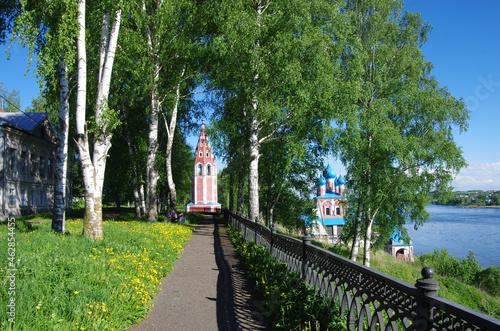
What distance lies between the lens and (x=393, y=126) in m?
18.0

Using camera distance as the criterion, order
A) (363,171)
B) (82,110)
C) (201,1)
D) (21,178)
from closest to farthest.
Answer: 1. (82,110)
2. (201,1)
3. (363,171)
4. (21,178)

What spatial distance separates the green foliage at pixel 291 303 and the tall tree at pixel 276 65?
7.11 m

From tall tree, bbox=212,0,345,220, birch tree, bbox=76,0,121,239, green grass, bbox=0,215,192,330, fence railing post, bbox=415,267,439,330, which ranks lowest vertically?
green grass, bbox=0,215,192,330

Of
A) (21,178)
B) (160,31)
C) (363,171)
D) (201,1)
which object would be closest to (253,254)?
(160,31)

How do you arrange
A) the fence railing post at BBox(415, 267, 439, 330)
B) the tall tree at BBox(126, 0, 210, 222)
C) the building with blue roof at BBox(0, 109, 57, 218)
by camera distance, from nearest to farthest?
the fence railing post at BBox(415, 267, 439, 330) → the tall tree at BBox(126, 0, 210, 222) → the building with blue roof at BBox(0, 109, 57, 218)

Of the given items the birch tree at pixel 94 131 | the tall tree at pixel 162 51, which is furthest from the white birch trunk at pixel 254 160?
the birch tree at pixel 94 131

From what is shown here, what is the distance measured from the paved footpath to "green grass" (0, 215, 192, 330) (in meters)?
0.29

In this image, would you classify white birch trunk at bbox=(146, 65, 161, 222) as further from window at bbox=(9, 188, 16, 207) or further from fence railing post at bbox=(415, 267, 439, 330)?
window at bbox=(9, 188, 16, 207)

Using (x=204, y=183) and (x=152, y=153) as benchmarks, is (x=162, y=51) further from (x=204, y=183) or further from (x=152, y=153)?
(x=204, y=183)

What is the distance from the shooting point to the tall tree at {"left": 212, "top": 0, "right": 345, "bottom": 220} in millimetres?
14156

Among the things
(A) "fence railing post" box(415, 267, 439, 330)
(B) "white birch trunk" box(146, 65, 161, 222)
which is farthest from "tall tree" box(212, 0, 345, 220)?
(A) "fence railing post" box(415, 267, 439, 330)

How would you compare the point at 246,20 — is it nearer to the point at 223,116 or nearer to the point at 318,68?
the point at 318,68

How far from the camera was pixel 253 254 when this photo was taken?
30.5 feet

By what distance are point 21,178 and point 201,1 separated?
62.1 feet
